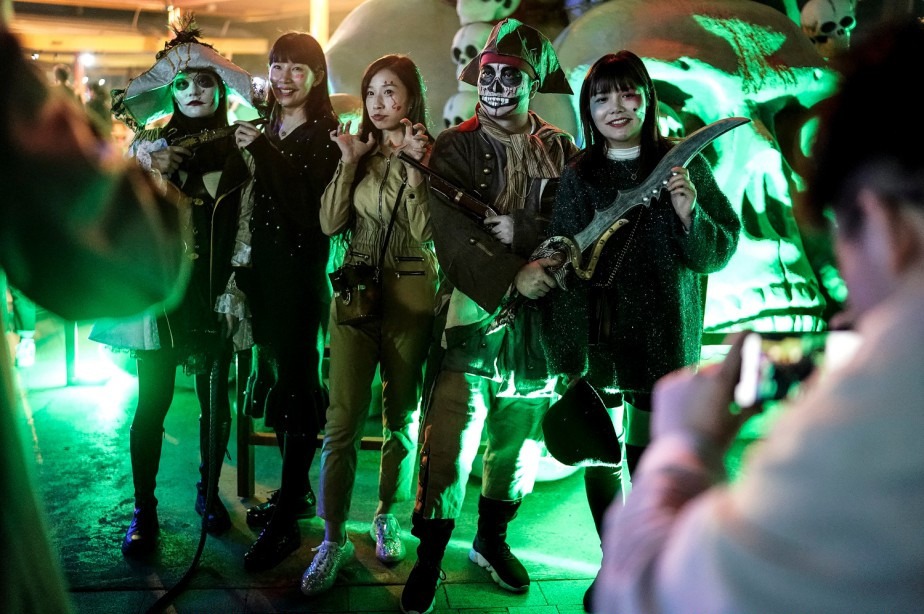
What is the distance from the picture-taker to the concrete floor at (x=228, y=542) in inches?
113

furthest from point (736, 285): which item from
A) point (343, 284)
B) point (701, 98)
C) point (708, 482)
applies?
point (708, 482)

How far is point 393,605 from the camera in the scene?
2865 millimetres

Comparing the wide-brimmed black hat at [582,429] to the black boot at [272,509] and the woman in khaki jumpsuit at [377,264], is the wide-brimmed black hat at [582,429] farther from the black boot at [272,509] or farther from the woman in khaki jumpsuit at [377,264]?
the black boot at [272,509]

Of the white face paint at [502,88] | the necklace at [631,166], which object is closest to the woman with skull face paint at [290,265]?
the white face paint at [502,88]

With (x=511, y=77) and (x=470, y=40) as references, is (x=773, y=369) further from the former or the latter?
(x=470, y=40)

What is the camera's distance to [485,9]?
4410 mm

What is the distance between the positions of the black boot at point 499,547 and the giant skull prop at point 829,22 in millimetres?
3773

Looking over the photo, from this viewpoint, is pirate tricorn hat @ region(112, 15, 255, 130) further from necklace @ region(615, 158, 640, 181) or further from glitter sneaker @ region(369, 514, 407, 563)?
glitter sneaker @ region(369, 514, 407, 563)

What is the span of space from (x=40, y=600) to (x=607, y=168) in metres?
2.15

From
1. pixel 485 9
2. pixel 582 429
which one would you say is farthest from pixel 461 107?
pixel 582 429

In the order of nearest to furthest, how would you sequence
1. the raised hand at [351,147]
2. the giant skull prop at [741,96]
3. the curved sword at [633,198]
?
1. the curved sword at [633,198]
2. the raised hand at [351,147]
3. the giant skull prop at [741,96]

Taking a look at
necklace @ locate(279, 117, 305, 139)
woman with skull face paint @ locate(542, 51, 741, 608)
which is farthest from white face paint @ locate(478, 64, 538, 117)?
necklace @ locate(279, 117, 305, 139)

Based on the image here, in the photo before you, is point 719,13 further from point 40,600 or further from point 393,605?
point 40,600

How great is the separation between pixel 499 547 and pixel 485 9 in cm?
296
